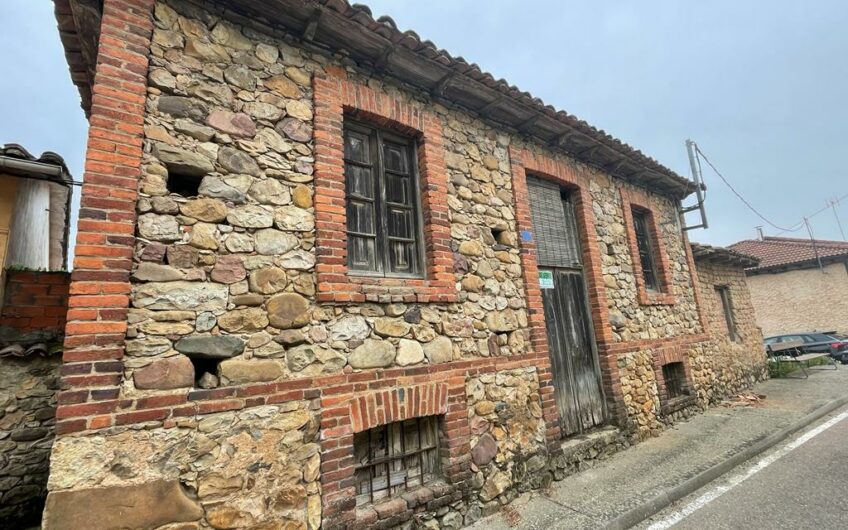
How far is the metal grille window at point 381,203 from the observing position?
3932mm

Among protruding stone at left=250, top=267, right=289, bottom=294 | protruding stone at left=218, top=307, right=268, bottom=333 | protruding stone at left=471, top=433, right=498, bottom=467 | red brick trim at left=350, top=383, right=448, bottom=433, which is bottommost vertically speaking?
protruding stone at left=471, top=433, right=498, bottom=467

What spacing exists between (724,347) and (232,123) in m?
10.7

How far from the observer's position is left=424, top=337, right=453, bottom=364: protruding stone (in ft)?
12.6

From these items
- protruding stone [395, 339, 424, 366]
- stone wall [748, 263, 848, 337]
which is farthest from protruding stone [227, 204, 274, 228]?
stone wall [748, 263, 848, 337]

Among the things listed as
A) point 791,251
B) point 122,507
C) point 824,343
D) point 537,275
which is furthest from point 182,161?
point 791,251

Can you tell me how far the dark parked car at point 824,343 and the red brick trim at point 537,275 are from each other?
12.4 metres

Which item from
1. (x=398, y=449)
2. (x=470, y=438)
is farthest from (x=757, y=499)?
(x=398, y=449)

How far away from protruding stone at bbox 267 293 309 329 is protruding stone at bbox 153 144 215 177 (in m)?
1.17

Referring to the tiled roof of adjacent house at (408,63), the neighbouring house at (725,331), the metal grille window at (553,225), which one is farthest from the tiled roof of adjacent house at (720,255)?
the metal grille window at (553,225)

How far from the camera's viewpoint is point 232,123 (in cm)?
325

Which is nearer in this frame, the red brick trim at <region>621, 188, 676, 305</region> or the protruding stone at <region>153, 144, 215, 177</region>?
the protruding stone at <region>153, 144, 215, 177</region>

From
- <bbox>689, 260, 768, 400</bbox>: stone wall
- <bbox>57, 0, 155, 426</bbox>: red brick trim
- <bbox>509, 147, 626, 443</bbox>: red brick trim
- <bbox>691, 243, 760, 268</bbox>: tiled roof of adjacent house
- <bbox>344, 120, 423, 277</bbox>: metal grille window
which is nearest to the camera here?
<bbox>57, 0, 155, 426</bbox>: red brick trim

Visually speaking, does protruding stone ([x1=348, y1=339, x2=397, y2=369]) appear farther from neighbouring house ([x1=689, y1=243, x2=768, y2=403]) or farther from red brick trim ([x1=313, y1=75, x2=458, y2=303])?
neighbouring house ([x1=689, y1=243, x2=768, y2=403])

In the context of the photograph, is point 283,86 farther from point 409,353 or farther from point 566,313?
point 566,313
